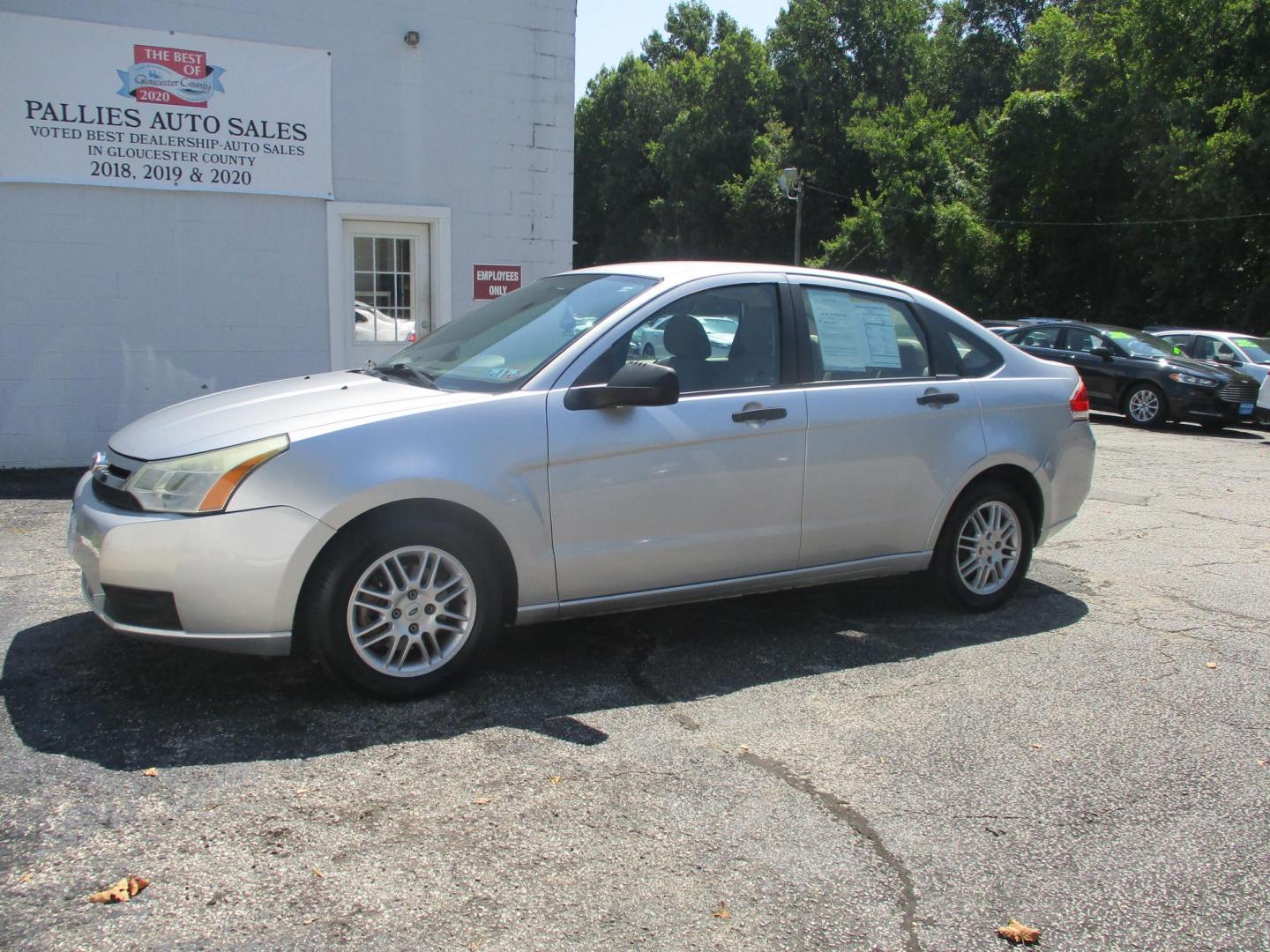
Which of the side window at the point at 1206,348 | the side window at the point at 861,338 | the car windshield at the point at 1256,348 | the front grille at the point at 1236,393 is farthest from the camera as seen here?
the side window at the point at 1206,348

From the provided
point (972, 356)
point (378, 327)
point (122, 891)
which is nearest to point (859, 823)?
point (122, 891)

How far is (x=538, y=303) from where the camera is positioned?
5.03m

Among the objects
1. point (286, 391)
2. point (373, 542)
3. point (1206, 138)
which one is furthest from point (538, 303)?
point (1206, 138)

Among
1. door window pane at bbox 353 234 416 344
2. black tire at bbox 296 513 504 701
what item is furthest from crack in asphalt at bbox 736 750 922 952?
door window pane at bbox 353 234 416 344

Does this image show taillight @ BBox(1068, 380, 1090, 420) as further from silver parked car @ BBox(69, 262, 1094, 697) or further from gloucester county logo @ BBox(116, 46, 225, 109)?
gloucester county logo @ BBox(116, 46, 225, 109)

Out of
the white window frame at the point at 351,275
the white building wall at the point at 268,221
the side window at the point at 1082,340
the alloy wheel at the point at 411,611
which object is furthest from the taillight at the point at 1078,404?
the side window at the point at 1082,340

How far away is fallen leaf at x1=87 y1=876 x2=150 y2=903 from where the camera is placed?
9.13 feet

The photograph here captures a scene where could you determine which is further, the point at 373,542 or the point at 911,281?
the point at 911,281

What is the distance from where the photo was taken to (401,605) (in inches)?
159

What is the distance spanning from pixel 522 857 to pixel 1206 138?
1190 inches

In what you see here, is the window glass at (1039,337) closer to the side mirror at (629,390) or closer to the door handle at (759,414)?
the door handle at (759,414)

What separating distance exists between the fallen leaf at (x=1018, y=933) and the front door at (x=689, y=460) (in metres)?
2.07

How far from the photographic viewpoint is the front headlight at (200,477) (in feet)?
12.5

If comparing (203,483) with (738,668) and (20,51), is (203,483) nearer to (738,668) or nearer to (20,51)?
(738,668)
